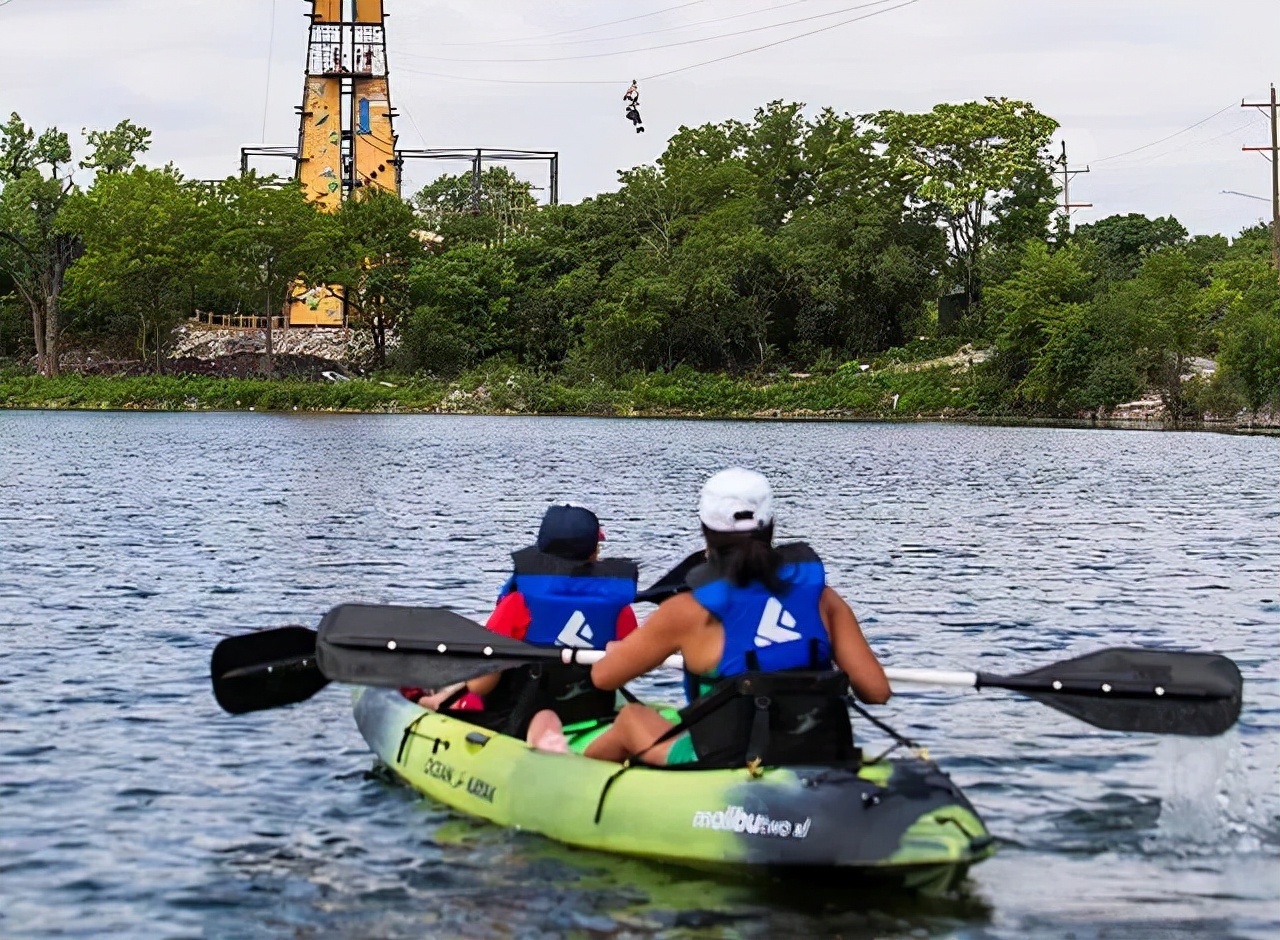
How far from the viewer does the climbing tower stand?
94.7 meters

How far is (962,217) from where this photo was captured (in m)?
87.6

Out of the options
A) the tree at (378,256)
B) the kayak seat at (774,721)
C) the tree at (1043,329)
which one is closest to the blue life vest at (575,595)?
the kayak seat at (774,721)

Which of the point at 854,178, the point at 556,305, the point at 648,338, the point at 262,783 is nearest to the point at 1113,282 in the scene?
the point at 854,178

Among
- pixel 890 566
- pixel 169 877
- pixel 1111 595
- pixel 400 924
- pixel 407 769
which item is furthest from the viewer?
pixel 890 566

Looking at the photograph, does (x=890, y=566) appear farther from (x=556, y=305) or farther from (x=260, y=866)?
(x=556, y=305)

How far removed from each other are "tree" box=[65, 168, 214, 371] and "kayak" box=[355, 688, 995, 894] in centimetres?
7656

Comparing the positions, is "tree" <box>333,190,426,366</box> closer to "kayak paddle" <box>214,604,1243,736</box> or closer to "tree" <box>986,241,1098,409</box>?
"tree" <box>986,241,1098,409</box>

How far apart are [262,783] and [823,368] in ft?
240

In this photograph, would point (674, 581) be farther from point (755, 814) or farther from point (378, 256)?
point (378, 256)

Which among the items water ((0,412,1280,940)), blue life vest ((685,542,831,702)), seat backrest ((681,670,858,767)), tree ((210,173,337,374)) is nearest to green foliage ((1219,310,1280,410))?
water ((0,412,1280,940))

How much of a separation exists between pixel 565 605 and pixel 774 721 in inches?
72.3

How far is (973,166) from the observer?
278 feet

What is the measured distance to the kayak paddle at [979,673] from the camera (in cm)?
1007

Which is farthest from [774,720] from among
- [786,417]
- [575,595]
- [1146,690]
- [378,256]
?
[378,256]
